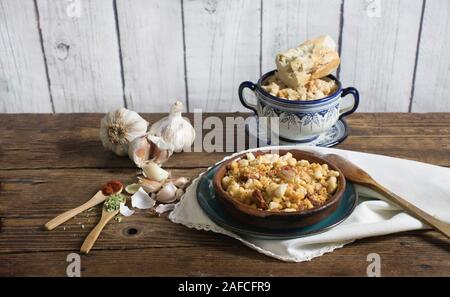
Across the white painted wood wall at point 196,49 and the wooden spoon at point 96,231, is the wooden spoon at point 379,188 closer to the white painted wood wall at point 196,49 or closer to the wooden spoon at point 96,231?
the wooden spoon at point 96,231

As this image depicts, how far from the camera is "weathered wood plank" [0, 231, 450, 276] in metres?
0.82

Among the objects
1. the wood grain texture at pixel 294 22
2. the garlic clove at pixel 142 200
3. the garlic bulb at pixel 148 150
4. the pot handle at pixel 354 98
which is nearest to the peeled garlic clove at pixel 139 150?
the garlic bulb at pixel 148 150

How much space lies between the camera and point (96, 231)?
906 millimetres

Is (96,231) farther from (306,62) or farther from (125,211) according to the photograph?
(306,62)

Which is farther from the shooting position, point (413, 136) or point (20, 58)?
point (20, 58)

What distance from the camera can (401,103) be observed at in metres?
1.59

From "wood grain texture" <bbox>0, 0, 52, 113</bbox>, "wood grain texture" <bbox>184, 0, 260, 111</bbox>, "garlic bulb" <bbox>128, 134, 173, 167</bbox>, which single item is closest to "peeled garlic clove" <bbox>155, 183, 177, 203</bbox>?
"garlic bulb" <bbox>128, 134, 173, 167</bbox>

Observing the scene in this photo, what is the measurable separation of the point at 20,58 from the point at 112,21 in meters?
0.27

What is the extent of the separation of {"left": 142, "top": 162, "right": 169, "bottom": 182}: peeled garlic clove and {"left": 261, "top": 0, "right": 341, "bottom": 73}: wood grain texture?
0.57m

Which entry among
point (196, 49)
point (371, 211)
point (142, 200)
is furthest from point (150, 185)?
point (196, 49)

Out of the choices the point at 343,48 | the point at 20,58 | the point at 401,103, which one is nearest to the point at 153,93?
the point at 20,58

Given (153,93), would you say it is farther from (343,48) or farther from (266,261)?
(266,261)

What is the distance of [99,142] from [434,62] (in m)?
0.89
